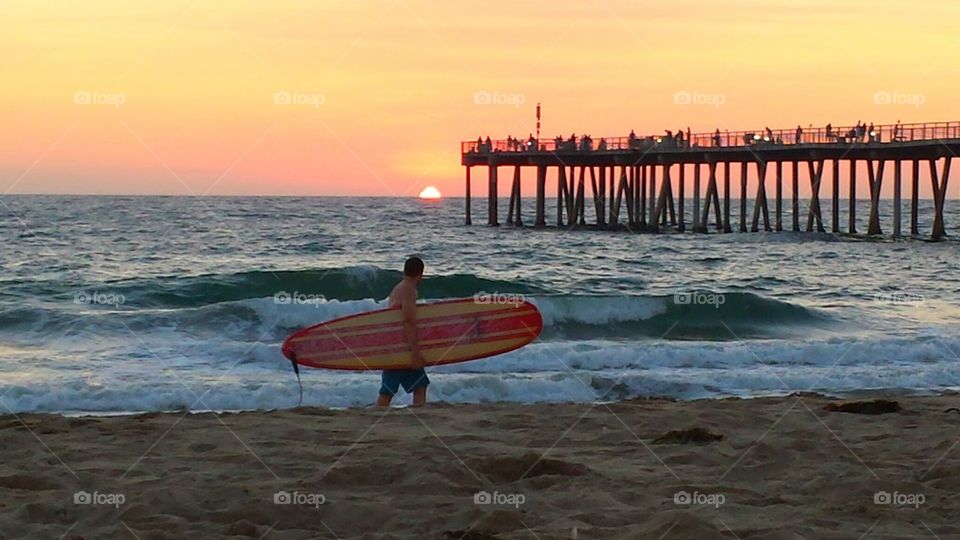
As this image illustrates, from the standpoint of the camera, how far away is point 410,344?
10.9 meters

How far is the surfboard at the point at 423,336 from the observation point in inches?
456

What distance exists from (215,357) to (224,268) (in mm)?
16634

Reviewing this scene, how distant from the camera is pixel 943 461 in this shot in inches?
324

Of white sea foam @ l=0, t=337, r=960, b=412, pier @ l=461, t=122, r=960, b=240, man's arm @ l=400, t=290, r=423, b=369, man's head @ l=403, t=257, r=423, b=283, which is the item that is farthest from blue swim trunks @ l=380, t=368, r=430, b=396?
pier @ l=461, t=122, r=960, b=240

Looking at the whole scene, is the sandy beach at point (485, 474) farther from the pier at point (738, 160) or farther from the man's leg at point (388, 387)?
the pier at point (738, 160)

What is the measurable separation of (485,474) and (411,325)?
3233 mm

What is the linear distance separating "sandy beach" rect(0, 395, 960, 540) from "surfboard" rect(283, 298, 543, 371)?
102cm

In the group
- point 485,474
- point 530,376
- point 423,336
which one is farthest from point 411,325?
point 530,376

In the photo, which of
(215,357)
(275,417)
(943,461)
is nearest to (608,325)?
(215,357)

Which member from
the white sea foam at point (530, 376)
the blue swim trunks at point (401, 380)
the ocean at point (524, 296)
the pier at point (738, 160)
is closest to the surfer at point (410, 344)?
the blue swim trunks at point (401, 380)

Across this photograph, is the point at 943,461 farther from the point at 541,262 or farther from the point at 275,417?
the point at 541,262

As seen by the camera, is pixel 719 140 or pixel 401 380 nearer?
pixel 401 380

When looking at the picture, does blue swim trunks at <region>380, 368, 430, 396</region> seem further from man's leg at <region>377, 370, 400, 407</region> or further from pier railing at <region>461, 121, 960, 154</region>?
pier railing at <region>461, 121, 960, 154</region>

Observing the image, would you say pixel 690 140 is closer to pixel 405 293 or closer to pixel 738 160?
pixel 738 160
